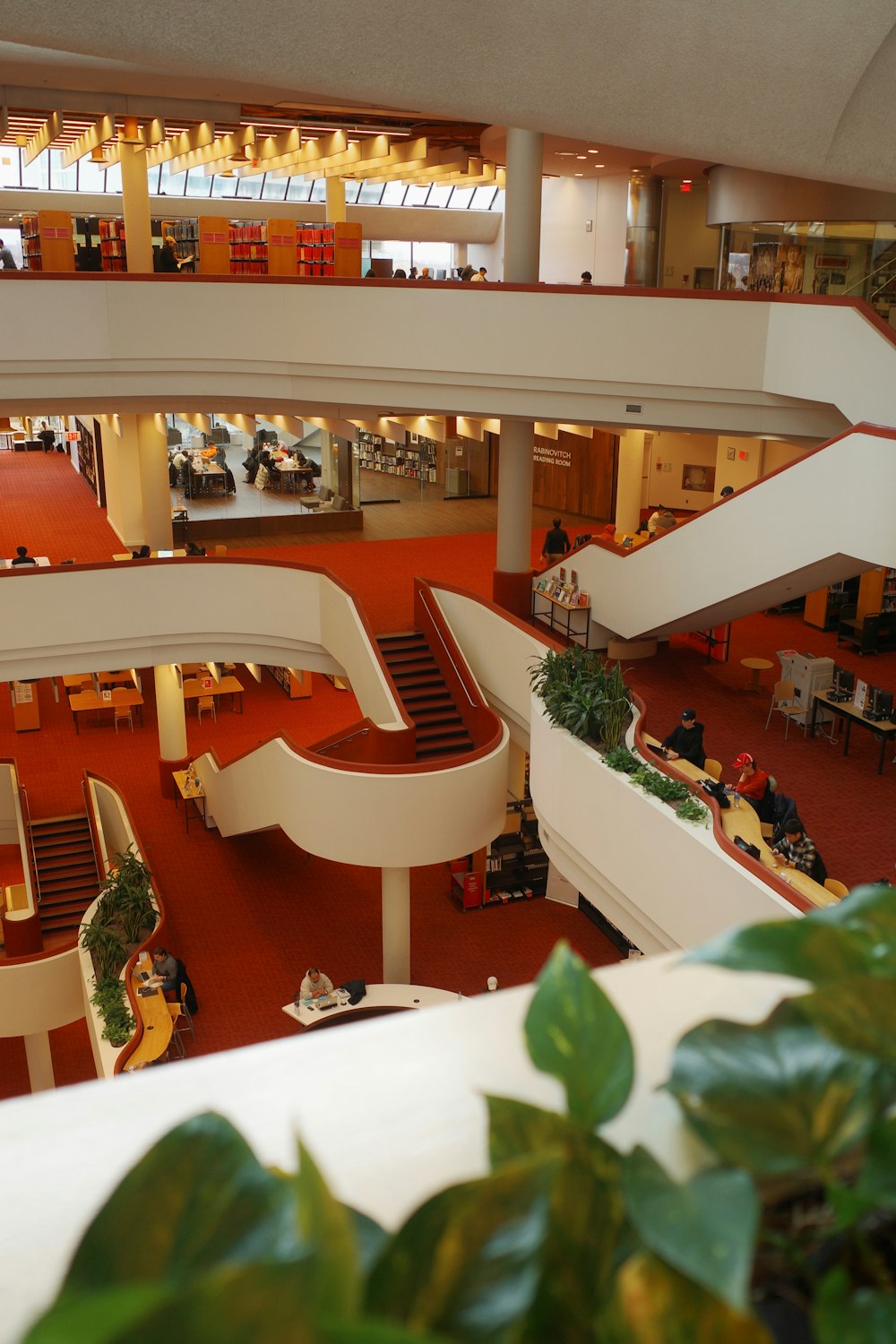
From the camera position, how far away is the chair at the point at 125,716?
22.7 meters

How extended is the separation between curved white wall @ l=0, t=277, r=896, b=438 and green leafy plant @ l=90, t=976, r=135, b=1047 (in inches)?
315

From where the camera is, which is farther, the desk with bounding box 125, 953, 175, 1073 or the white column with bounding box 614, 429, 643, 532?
the white column with bounding box 614, 429, 643, 532

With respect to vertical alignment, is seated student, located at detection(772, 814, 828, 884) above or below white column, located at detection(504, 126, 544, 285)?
below

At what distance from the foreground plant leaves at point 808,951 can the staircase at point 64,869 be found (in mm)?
18134

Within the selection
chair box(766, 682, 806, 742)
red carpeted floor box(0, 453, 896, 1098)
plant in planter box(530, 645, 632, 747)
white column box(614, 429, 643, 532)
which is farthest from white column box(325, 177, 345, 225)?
plant in planter box(530, 645, 632, 747)

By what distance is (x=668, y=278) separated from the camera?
2491 cm

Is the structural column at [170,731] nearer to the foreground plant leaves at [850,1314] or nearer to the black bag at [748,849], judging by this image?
the black bag at [748,849]

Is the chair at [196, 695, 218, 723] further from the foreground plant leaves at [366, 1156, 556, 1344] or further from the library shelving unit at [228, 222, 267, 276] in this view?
the foreground plant leaves at [366, 1156, 556, 1344]

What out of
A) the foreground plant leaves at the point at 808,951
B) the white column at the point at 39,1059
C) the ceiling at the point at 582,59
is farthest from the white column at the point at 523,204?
the foreground plant leaves at the point at 808,951

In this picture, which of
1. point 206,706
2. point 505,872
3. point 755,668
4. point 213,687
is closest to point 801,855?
point 755,668

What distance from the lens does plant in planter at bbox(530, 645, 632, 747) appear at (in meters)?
11.3

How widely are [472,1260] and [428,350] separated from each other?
16032 mm

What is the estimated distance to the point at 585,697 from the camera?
37.8 ft

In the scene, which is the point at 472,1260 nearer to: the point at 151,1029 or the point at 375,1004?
the point at 151,1029
